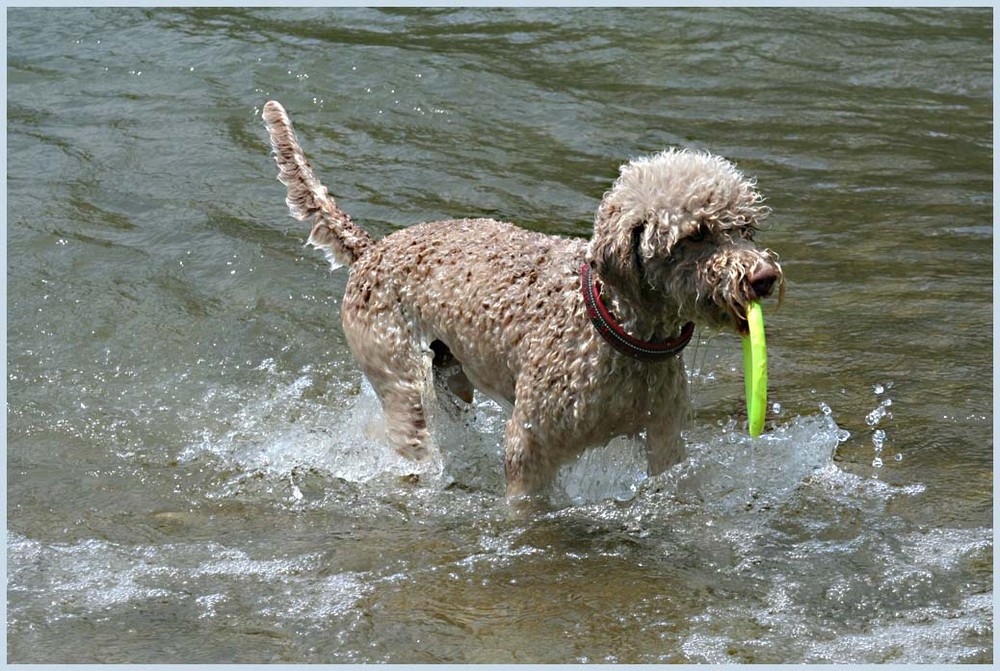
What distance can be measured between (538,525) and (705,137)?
660 centimetres

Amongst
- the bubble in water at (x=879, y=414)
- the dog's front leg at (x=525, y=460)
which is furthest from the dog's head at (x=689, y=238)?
the bubble in water at (x=879, y=414)

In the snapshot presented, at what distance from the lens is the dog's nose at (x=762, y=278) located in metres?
5.02

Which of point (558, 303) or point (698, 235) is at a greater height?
point (698, 235)

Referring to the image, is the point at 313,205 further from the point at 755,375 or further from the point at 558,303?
the point at 755,375

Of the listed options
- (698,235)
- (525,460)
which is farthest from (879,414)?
(698,235)

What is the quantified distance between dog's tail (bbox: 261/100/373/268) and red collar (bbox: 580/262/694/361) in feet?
6.26

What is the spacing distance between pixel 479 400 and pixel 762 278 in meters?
3.15

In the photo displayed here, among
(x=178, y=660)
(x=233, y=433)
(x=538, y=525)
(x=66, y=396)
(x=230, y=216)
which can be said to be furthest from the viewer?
(x=230, y=216)

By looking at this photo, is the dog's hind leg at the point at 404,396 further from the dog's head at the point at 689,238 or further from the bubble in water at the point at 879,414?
the bubble in water at the point at 879,414

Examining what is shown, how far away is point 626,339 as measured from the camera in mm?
5539

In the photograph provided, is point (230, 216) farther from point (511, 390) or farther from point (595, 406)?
point (595, 406)

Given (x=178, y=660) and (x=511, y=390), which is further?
(x=511, y=390)

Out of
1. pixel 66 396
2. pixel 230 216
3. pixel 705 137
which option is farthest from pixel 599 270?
pixel 705 137

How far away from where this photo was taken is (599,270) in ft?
18.1
